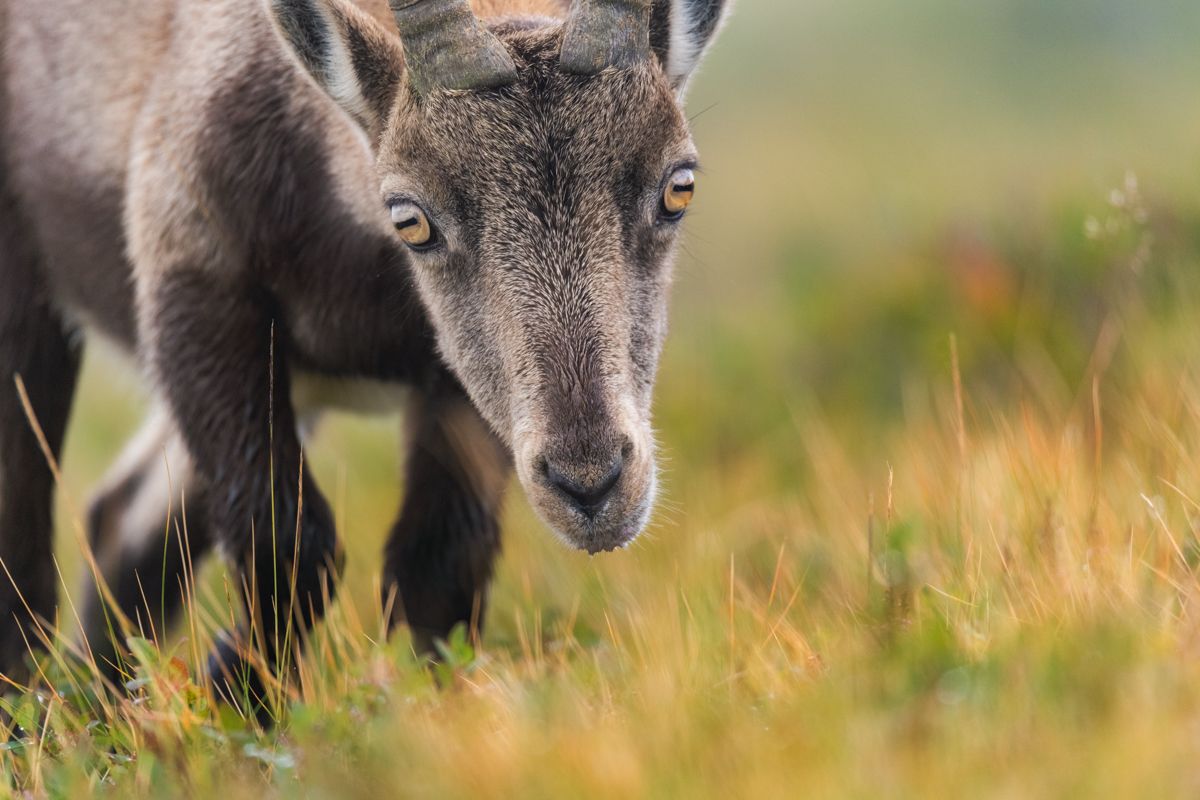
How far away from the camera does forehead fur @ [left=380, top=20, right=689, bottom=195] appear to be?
3990 millimetres

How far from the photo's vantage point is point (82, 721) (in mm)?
4094

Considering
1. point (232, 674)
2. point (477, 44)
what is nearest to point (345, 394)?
point (232, 674)

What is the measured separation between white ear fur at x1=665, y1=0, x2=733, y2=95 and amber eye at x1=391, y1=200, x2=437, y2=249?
94 cm

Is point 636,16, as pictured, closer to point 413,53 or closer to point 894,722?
point 413,53

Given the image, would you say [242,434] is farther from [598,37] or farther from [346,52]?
[598,37]

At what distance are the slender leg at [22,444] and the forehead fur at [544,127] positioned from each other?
94.8 inches

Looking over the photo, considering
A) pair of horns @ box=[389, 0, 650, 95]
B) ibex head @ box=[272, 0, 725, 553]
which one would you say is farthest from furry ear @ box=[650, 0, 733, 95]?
pair of horns @ box=[389, 0, 650, 95]

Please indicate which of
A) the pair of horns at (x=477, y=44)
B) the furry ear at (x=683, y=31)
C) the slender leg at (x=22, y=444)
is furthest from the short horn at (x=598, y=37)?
the slender leg at (x=22, y=444)

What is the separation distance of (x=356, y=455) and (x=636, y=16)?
5.82 metres

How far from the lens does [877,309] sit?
9.13m

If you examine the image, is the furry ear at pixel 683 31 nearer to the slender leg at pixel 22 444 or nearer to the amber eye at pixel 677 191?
the amber eye at pixel 677 191

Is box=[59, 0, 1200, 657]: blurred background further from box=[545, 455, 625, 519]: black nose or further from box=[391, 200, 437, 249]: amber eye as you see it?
box=[545, 455, 625, 519]: black nose

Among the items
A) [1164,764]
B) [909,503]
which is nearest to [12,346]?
[909,503]

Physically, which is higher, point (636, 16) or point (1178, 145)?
point (636, 16)
